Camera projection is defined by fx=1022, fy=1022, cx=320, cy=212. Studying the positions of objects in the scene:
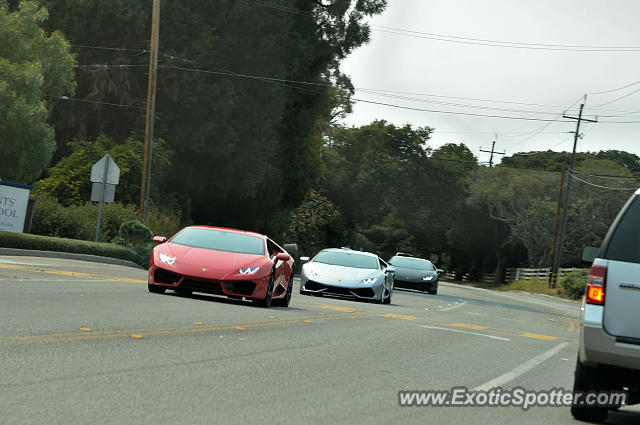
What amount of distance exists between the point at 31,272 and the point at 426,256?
304 feet

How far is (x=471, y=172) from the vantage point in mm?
94250

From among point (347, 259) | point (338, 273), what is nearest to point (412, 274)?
point (347, 259)

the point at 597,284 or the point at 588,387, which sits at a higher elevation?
the point at 597,284

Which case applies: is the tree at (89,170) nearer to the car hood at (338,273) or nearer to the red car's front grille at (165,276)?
the car hood at (338,273)

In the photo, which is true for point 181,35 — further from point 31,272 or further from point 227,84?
point 31,272

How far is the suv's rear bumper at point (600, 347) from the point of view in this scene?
307 inches

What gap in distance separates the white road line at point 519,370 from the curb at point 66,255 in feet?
51.2

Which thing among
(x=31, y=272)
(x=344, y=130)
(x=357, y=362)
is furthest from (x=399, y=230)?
(x=357, y=362)

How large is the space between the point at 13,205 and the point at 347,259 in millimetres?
10145

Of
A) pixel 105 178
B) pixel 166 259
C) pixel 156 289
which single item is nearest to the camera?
pixel 166 259

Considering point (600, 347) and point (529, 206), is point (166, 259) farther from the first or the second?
point (529, 206)

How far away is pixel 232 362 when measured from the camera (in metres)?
9.77

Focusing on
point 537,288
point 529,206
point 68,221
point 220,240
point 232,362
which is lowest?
point 537,288

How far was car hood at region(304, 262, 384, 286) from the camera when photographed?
24.1 meters
